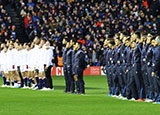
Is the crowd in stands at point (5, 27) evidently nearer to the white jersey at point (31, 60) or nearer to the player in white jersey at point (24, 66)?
the player in white jersey at point (24, 66)

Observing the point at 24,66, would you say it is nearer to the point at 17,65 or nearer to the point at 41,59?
the point at 17,65

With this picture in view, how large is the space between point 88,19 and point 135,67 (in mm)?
29125

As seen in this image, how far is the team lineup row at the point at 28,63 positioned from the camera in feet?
101

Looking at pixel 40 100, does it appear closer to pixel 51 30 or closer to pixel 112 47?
pixel 112 47

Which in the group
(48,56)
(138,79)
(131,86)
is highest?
(48,56)

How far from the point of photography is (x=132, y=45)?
22938 millimetres

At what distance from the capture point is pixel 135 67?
22.6m

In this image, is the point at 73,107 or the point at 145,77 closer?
the point at 73,107

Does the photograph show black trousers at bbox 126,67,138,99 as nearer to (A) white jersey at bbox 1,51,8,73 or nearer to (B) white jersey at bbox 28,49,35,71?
(B) white jersey at bbox 28,49,35,71

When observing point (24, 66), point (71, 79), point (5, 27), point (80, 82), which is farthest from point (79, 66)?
point (5, 27)

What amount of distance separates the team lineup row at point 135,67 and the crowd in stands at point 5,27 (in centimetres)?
1755

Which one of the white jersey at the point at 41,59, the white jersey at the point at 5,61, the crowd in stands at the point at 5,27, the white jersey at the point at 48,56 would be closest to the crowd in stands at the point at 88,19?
the crowd in stands at the point at 5,27

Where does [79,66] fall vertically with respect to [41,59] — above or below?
below

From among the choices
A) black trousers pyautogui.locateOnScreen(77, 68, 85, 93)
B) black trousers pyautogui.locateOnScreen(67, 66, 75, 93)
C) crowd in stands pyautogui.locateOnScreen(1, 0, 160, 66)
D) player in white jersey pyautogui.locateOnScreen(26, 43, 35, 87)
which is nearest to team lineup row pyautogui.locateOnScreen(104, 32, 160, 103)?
black trousers pyautogui.locateOnScreen(77, 68, 85, 93)
